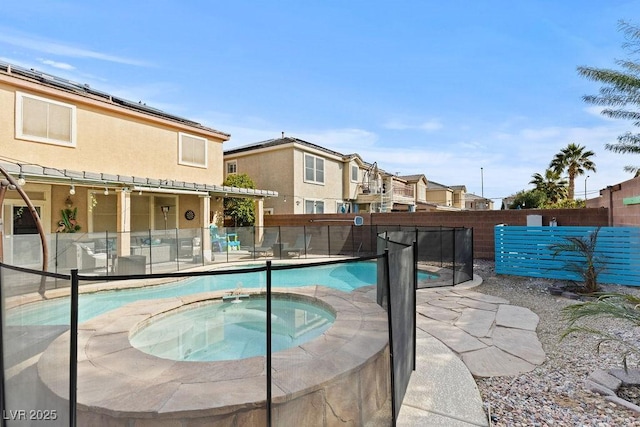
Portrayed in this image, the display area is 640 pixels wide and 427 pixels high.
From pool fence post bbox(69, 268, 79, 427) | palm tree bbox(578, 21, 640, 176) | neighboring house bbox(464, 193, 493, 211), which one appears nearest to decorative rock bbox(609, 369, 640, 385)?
pool fence post bbox(69, 268, 79, 427)

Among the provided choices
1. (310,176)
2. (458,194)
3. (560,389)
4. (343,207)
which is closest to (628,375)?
(560,389)

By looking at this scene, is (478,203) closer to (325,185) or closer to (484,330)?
(325,185)

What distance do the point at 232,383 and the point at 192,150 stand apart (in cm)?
1396

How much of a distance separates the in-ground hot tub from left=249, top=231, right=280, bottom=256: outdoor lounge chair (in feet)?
33.0

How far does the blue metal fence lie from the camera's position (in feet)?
25.6

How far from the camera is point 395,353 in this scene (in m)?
3.02

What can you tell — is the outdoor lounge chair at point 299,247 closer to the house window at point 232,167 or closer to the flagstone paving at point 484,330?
the flagstone paving at point 484,330

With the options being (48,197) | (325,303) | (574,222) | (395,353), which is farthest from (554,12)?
(48,197)

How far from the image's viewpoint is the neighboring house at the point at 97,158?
32.6ft

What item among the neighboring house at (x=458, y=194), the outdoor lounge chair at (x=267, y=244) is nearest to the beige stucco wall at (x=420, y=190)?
the neighboring house at (x=458, y=194)

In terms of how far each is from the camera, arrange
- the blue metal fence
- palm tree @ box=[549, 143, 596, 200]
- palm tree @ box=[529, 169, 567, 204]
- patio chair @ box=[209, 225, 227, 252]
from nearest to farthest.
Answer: the blue metal fence, patio chair @ box=[209, 225, 227, 252], palm tree @ box=[549, 143, 596, 200], palm tree @ box=[529, 169, 567, 204]

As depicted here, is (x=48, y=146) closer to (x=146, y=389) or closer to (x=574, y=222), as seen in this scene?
(x=146, y=389)

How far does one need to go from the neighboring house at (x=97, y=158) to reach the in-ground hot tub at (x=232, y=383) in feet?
27.3

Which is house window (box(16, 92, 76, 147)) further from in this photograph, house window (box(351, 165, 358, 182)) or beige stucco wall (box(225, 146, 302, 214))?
house window (box(351, 165, 358, 182))
